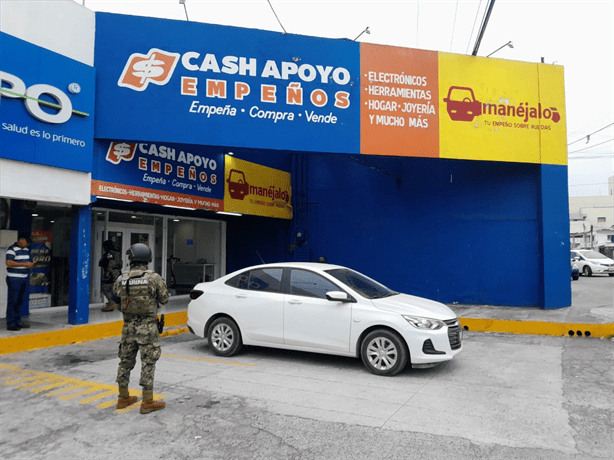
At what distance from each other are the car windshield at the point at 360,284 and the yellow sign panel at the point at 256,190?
6154mm

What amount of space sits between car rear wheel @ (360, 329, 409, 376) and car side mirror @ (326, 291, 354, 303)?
571 millimetres

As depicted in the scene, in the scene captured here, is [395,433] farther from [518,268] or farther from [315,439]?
[518,268]

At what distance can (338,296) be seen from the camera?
255 inches

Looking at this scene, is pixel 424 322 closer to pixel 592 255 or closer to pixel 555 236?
pixel 555 236

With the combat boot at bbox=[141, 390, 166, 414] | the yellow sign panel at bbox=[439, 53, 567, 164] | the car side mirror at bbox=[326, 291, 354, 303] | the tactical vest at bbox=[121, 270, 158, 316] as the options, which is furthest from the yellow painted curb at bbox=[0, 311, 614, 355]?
the car side mirror at bbox=[326, 291, 354, 303]

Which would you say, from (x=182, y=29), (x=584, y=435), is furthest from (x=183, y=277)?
(x=584, y=435)

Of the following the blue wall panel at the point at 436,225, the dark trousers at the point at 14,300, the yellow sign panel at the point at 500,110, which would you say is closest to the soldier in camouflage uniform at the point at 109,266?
the dark trousers at the point at 14,300

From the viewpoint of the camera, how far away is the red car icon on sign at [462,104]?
439 inches

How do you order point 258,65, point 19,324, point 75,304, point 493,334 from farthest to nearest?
point 258,65 < point 493,334 < point 75,304 < point 19,324

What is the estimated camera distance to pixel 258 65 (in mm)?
10297

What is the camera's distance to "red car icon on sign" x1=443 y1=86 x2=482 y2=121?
1116 cm

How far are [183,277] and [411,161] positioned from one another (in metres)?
7.91

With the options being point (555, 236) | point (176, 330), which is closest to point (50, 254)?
point (176, 330)

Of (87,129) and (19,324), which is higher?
(87,129)
